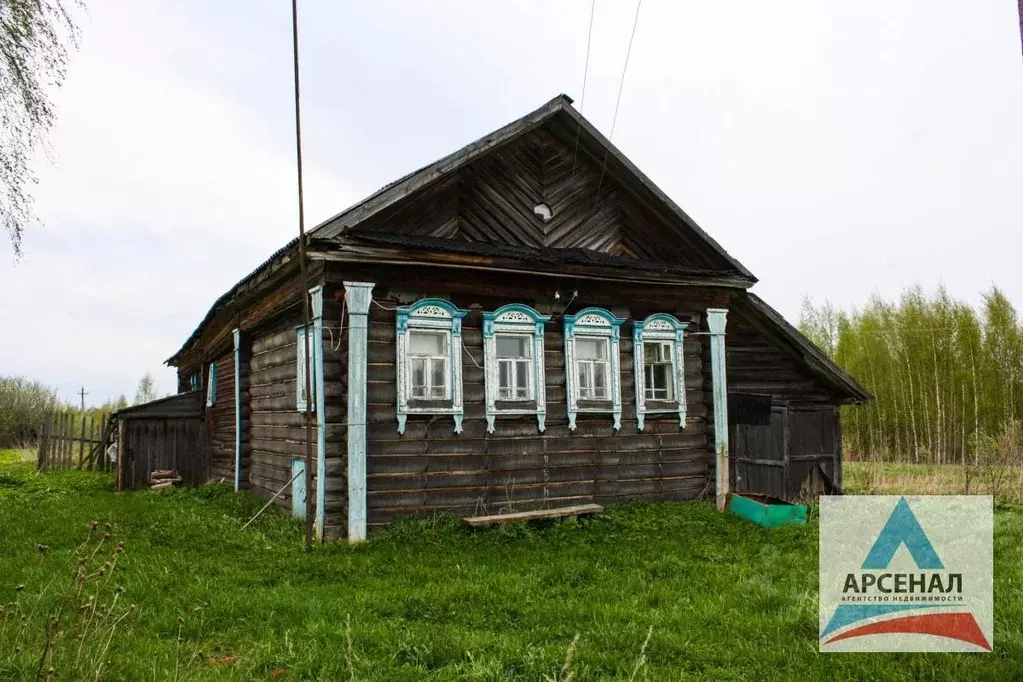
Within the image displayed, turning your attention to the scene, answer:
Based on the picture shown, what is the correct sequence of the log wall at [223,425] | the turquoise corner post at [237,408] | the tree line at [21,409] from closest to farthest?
the turquoise corner post at [237,408], the log wall at [223,425], the tree line at [21,409]

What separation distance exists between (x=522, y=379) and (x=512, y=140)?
343 cm

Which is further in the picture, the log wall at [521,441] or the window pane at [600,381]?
the window pane at [600,381]

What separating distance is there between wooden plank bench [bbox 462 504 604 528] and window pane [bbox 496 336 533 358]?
83.3 inches

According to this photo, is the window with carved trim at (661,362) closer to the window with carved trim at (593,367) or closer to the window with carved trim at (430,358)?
the window with carved trim at (593,367)

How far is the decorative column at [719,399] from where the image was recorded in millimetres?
11602

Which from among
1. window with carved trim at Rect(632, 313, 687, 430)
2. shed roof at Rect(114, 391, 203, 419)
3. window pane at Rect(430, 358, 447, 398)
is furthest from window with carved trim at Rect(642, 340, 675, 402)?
shed roof at Rect(114, 391, 203, 419)

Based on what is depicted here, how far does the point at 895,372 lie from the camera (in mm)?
25531

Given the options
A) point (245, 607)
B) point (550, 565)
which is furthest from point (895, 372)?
point (245, 607)

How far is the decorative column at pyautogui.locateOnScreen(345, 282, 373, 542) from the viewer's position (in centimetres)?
891

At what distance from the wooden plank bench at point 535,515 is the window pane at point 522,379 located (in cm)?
159

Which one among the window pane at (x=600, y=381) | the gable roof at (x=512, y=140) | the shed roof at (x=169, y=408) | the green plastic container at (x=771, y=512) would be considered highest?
the gable roof at (x=512, y=140)

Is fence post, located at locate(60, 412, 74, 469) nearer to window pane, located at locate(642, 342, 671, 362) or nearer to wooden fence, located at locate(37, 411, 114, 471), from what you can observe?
wooden fence, located at locate(37, 411, 114, 471)

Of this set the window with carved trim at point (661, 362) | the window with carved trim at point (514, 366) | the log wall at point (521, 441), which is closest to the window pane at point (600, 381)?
the log wall at point (521, 441)

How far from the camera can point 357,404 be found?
9023 mm
